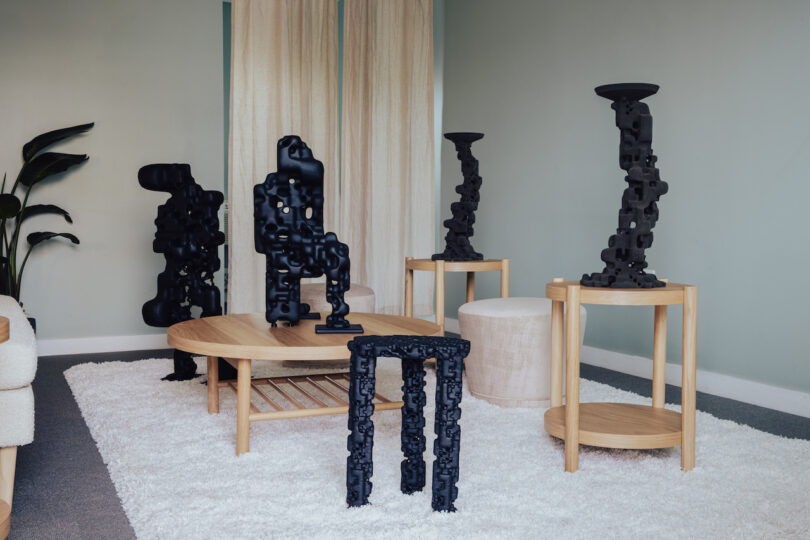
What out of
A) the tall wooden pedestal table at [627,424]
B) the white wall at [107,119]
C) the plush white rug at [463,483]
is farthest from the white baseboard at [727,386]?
the white wall at [107,119]

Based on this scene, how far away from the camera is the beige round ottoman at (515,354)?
2.87 metres

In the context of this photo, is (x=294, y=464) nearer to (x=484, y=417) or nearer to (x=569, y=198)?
(x=484, y=417)

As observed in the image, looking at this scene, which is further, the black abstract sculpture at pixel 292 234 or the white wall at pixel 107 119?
the white wall at pixel 107 119

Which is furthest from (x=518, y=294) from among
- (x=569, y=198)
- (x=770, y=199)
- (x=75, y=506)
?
(x=75, y=506)

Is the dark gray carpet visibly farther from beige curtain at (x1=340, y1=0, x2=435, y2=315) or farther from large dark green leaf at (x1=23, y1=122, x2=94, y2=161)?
beige curtain at (x1=340, y1=0, x2=435, y2=315)

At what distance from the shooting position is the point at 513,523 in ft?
5.60

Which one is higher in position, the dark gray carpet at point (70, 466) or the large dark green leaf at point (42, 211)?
the large dark green leaf at point (42, 211)

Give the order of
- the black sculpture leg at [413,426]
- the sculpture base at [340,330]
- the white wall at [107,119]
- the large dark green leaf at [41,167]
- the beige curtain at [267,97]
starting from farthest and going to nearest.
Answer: the beige curtain at [267,97] → the white wall at [107,119] → the large dark green leaf at [41,167] → the sculpture base at [340,330] → the black sculpture leg at [413,426]

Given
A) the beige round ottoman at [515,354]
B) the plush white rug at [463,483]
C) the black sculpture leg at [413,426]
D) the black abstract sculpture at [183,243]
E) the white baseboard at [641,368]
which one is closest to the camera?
the plush white rug at [463,483]

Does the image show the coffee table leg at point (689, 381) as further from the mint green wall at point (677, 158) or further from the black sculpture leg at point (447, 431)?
the mint green wall at point (677, 158)

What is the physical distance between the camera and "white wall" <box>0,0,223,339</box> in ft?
13.2

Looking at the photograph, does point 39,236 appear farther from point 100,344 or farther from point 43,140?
point 100,344

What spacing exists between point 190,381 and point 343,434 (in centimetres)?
120

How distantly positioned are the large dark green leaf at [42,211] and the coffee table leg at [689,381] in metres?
3.48
